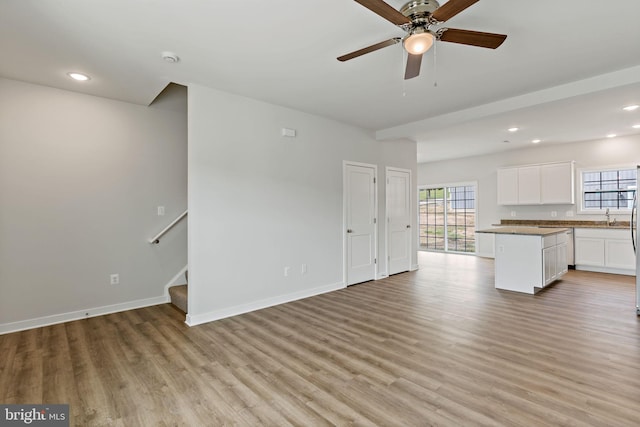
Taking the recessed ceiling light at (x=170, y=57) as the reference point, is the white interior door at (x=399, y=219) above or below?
below

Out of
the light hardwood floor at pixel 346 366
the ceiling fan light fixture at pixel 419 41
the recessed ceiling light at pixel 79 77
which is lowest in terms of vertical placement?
the light hardwood floor at pixel 346 366

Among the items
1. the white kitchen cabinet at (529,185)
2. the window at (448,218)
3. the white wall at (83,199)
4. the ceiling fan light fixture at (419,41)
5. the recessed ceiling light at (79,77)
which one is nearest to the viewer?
the ceiling fan light fixture at (419,41)

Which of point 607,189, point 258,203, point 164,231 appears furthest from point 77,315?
point 607,189

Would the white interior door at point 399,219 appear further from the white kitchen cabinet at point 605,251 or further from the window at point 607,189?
the window at point 607,189

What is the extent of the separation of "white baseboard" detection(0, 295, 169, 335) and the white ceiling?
106 inches

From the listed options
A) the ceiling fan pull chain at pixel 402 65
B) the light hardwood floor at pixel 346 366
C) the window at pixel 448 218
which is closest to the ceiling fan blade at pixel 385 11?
the ceiling fan pull chain at pixel 402 65

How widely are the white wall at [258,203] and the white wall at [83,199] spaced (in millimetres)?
1160

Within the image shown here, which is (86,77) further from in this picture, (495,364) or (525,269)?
(525,269)

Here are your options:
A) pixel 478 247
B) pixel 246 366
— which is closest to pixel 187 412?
pixel 246 366

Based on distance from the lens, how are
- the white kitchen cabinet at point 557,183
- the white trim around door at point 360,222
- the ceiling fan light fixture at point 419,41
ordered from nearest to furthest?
the ceiling fan light fixture at point 419,41 → the white trim around door at point 360,222 → the white kitchen cabinet at point 557,183

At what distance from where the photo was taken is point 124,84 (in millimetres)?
3432

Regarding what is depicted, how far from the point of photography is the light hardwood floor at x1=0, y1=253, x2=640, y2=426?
6.27 feet

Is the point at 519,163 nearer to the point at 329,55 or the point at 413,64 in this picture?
the point at 413,64

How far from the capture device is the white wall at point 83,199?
328 centimetres
